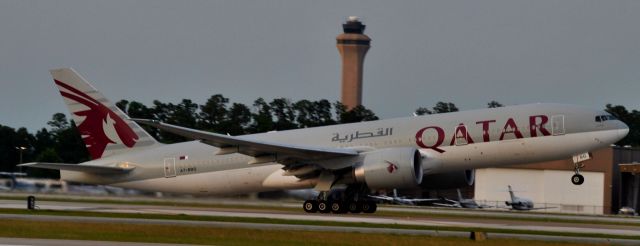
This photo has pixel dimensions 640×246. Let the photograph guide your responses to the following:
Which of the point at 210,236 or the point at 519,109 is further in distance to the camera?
the point at 519,109

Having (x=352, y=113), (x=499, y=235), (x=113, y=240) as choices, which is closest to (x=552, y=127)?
(x=499, y=235)

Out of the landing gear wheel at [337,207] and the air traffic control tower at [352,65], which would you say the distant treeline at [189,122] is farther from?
the air traffic control tower at [352,65]

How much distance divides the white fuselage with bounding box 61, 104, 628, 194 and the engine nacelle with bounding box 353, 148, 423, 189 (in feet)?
2.51

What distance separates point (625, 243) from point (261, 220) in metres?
13.0

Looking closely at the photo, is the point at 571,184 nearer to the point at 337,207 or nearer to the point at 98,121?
the point at 337,207

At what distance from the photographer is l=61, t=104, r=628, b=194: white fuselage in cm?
4728

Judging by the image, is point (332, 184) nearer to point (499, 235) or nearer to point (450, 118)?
point (450, 118)

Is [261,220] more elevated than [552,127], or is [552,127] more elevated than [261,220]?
[552,127]

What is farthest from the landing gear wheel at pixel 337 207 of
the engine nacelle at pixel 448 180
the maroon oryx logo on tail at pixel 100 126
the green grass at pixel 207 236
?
the green grass at pixel 207 236

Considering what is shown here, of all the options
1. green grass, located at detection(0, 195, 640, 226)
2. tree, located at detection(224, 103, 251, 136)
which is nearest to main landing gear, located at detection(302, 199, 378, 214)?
green grass, located at detection(0, 195, 640, 226)

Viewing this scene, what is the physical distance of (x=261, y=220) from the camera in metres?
41.5

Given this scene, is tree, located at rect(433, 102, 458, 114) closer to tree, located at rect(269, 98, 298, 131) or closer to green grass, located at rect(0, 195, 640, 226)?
tree, located at rect(269, 98, 298, 131)

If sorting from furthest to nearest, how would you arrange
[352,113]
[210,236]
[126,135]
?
1. [352,113]
2. [126,135]
3. [210,236]

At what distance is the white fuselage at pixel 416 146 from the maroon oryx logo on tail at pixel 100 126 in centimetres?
69
